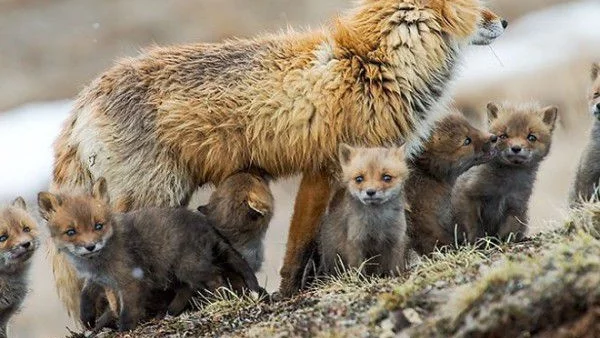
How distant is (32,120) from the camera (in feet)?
81.8

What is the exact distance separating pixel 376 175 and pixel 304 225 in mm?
1362

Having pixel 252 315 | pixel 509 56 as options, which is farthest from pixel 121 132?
pixel 509 56

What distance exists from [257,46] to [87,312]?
9.97 ft

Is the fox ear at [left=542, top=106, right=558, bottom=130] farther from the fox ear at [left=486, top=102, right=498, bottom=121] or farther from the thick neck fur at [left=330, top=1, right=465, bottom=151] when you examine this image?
the thick neck fur at [left=330, top=1, right=465, bottom=151]

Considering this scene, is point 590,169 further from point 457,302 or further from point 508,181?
point 457,302

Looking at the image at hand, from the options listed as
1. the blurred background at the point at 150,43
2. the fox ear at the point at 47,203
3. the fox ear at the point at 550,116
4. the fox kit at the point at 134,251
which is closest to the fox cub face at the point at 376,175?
the fox kit at the point at 134,251

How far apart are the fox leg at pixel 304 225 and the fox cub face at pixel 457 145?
3.39 ft

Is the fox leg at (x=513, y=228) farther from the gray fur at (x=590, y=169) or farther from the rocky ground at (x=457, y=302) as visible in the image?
the gray fur at (x=590, y=169)

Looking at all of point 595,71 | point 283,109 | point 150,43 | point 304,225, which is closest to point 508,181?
point 595,71

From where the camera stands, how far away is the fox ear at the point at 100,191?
9.64 meters

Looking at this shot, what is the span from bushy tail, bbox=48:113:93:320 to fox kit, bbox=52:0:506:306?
0.01 m

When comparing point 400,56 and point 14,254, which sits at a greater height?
point 400,56

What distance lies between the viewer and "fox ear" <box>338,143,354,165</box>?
957 centimetres

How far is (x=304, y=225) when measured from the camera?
1041 cm
